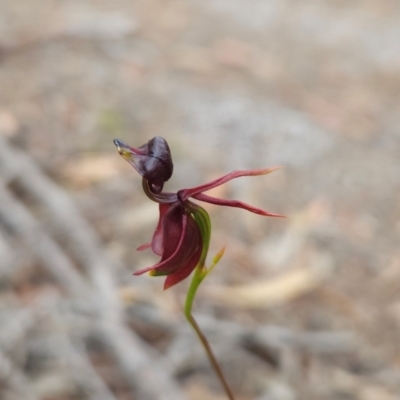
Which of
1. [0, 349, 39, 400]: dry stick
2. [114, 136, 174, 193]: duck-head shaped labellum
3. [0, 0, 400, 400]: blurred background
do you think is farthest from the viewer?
[0, 0, 400, 400]: blurred background

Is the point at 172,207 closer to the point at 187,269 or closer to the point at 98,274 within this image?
the point at 187,269

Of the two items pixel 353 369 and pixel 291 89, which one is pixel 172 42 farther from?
pixel 353 369

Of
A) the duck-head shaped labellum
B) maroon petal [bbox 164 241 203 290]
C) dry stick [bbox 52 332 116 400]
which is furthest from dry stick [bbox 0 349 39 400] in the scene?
the duck-head shaped labellum

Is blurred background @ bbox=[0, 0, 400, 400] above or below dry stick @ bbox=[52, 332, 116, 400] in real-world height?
above

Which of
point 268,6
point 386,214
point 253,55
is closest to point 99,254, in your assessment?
point 386,214

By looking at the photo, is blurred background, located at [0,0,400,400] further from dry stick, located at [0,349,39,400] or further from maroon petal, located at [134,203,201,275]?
maroon petal, located at [134,203,201,275]

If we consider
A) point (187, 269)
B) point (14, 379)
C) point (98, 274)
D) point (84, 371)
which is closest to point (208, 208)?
point (98, 274)
